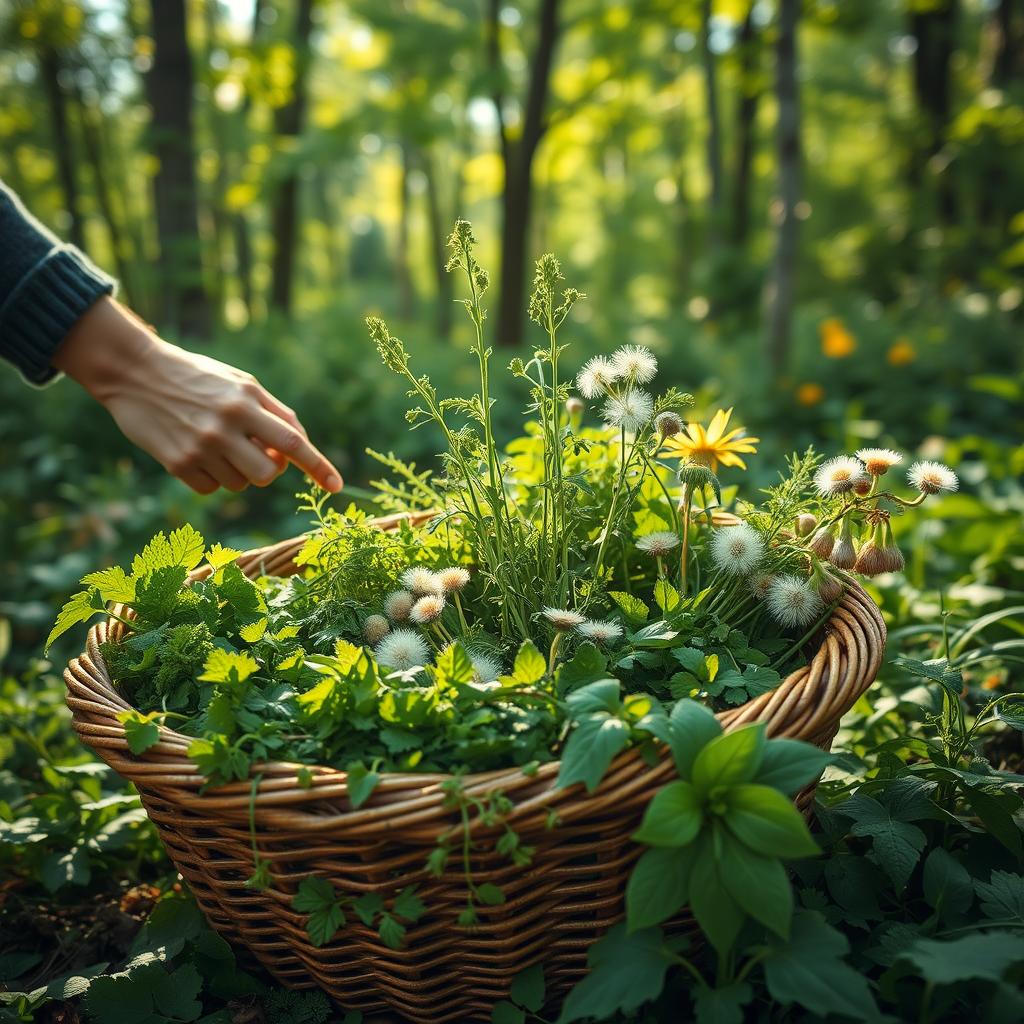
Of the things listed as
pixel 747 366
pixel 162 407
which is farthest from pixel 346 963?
pixel 747 366

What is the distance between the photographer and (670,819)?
2.91 ft

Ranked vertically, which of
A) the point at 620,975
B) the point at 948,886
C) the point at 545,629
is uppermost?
the point at 545,629

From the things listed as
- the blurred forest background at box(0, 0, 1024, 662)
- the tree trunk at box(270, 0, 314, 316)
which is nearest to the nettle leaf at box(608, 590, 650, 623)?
the blurred forest background at box(0, 0, 1024, 662)

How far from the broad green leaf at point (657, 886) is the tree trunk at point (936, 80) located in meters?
8.44

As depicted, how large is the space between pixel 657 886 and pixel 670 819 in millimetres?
80

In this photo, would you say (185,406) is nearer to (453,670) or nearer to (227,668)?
(227,668)

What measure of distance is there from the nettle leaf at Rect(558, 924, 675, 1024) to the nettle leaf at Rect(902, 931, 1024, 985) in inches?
10.1

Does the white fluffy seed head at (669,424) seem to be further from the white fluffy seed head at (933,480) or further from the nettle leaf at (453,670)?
the nettle leaf at (453,670)

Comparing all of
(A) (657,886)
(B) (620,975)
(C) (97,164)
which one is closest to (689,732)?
(A) (657,886)

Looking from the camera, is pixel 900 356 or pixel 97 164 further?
pixel 97 164

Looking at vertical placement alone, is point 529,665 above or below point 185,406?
below

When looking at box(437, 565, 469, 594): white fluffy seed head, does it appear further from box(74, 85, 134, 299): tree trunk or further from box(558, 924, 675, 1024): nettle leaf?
box(74, 85, 134, 299): tree trunk

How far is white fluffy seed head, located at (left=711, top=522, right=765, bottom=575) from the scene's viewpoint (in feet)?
3.92

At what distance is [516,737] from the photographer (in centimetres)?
99
